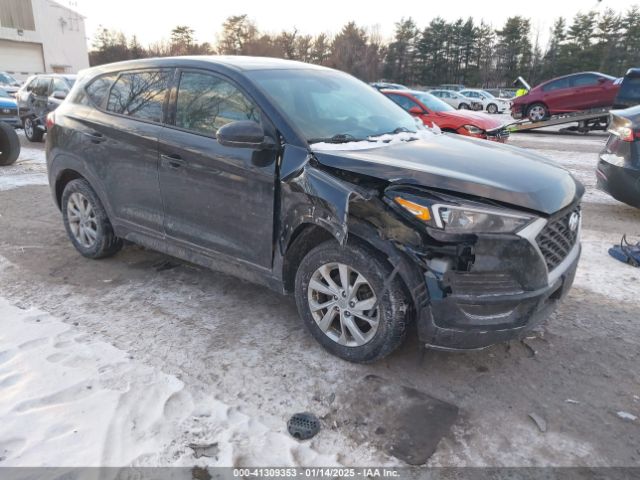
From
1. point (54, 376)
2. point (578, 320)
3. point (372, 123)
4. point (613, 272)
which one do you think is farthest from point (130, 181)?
point (613, 272)

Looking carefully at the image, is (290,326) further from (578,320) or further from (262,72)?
(578,320)

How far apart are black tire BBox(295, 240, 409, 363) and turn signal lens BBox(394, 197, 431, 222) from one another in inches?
12.6

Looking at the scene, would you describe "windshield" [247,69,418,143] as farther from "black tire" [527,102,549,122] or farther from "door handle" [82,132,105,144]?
"black tire" [527,102,549,122]

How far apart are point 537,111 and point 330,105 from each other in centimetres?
1724

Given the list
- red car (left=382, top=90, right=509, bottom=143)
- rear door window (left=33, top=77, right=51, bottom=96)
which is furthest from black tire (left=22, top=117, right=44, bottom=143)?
red car (left=382, top=90, right=509, bottom=143)

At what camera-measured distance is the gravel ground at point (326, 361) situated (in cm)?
246

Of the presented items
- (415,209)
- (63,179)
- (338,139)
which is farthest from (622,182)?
(63,179)

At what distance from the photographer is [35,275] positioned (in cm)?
444

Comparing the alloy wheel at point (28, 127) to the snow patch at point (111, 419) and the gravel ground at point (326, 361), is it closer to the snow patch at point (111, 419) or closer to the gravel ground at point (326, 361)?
the gravel ground at point (326, 361)

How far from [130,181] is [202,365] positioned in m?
1.81

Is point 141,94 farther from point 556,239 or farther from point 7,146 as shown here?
point 7,146

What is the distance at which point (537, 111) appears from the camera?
60.6 ft

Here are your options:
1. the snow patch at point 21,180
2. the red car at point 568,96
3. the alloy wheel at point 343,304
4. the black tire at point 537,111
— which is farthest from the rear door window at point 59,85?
the black tire at point 537,111

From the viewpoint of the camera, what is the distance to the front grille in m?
2.72
